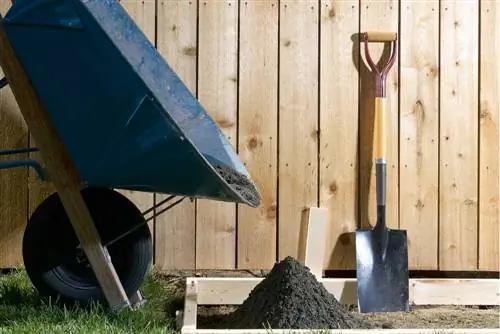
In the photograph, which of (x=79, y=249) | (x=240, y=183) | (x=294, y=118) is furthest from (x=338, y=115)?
(x=79, y=249)

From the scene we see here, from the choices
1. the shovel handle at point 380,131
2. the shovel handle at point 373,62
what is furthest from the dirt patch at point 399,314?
the shovel handle at point 373,62

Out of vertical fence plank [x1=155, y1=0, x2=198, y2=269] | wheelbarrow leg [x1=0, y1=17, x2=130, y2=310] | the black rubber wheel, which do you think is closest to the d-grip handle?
vertical fence plank [x1=155, y1=0, x2=198, y2=269]

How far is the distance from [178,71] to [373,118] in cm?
84

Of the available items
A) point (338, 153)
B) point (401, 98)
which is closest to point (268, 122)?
point (338, 153)

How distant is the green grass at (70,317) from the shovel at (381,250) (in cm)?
79

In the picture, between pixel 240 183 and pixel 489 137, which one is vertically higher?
pixel 489 137

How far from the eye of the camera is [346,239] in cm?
303

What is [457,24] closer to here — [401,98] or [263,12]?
[401,98]

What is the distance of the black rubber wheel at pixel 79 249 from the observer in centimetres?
232

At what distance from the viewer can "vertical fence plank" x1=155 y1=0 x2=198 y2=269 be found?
9.75 feet

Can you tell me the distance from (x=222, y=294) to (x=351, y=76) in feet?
3.51

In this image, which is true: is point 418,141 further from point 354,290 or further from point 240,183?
point 240,183

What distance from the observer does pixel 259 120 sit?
3004 mm

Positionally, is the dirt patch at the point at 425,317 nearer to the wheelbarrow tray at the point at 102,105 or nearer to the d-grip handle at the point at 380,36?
the wheelbarrow tray at the point at 102,105
